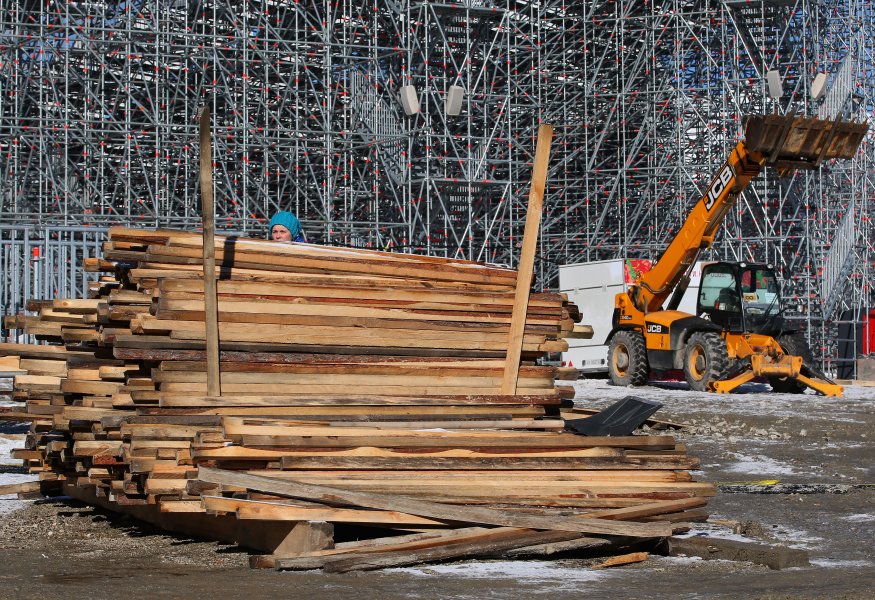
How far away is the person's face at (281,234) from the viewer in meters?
10.5

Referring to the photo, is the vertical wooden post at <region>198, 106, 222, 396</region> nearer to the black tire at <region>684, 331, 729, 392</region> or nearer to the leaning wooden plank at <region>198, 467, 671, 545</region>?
the leaning wooden plank at <region>198, 467, 671, 545</region>

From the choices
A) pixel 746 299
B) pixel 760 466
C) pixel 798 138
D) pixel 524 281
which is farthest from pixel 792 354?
pixel 524 281

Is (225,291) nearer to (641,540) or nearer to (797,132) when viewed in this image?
(641,540)

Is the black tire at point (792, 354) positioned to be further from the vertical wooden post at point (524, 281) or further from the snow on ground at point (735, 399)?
the vertical wooden post at point (524, 281)

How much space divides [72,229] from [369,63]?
1042 centimetres

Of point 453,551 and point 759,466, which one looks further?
point 759,466

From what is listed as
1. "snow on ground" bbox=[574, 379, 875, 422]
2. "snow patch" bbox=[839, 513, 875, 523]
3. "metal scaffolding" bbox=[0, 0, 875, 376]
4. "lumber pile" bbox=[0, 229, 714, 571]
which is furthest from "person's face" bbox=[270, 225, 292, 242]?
"metal scaffolding" bbox=[0, 0, 875, 376]

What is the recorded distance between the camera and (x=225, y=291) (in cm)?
847

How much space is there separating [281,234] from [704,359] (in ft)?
36.7

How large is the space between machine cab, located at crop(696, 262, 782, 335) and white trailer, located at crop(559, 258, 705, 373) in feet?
18.3

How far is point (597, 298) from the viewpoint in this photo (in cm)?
2725

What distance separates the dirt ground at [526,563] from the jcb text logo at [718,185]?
7062 millimetres

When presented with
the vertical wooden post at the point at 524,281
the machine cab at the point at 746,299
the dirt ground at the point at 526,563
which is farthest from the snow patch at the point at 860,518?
the machine cab at the point at 746,299

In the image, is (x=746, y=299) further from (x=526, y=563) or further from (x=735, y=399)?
(x=526, y=563)
